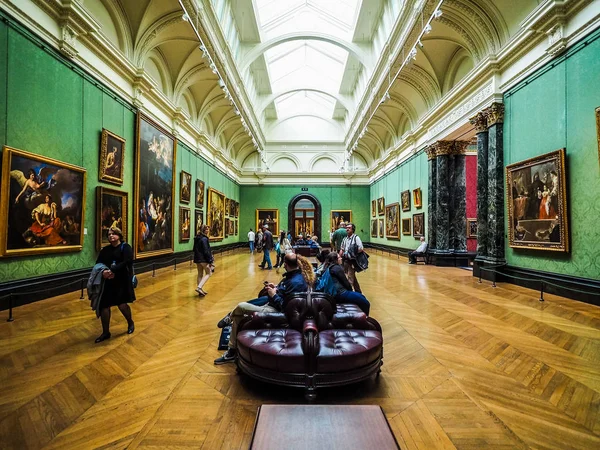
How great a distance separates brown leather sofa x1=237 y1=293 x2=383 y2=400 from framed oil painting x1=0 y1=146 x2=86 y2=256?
16.9 ft

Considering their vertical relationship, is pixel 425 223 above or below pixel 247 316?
above

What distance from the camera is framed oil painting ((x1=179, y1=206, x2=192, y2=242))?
12.8 meters

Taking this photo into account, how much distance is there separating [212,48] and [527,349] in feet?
38.0

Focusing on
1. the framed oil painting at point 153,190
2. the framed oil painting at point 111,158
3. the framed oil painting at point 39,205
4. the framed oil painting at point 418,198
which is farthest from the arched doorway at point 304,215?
the framed oil painting at point 39,205

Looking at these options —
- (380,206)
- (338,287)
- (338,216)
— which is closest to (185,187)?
(338,287)

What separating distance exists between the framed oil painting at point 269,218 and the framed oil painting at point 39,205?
17961 millimetres

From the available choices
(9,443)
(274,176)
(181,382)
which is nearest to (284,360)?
(181,382)

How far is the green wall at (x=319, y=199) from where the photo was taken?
2511 centimetres

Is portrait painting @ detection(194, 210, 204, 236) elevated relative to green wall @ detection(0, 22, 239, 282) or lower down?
lower down

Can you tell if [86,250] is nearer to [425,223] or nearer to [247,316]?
[247,316]

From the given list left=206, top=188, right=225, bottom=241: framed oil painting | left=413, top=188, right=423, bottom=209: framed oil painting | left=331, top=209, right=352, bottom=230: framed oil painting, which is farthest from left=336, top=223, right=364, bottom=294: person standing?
left=331, top=209, right=352, bottom=230: framed oil painting

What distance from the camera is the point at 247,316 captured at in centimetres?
344

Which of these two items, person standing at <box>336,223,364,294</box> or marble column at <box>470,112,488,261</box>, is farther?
marble column at <box>470,112,488,261</box>

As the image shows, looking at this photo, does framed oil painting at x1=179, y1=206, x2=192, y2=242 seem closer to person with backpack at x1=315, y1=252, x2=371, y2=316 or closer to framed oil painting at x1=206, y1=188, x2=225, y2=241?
framed oil painting at x1=206, y1=188, x2=225, y2=241
